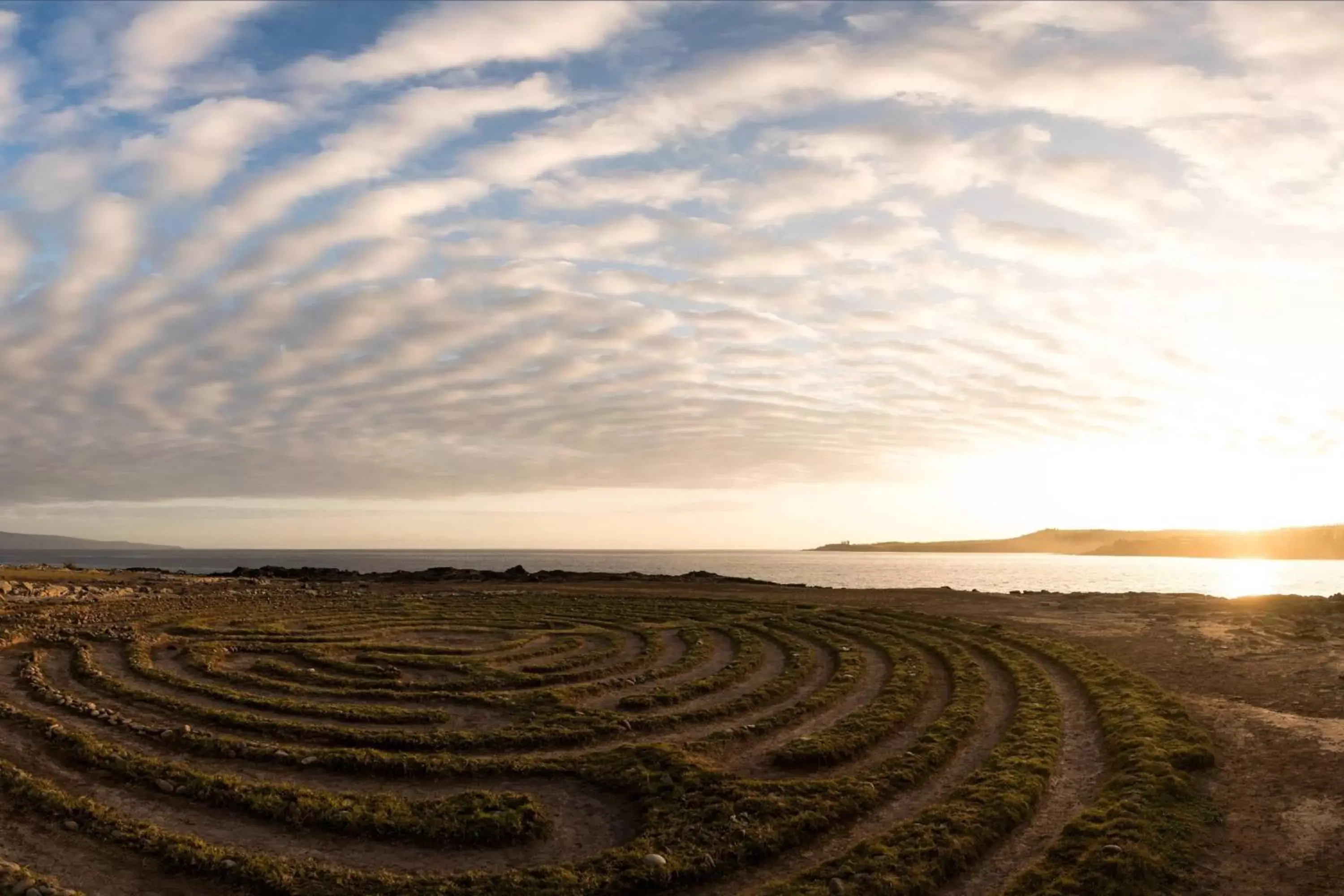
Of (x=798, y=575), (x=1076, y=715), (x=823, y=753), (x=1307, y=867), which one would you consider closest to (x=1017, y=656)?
(x=1076, y=715)

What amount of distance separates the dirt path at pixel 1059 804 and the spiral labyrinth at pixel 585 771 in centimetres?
7

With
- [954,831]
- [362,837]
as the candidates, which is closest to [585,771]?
[362,837]

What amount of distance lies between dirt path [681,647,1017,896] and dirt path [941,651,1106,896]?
1.61 metres

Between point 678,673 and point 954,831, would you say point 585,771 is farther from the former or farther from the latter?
point 678,673

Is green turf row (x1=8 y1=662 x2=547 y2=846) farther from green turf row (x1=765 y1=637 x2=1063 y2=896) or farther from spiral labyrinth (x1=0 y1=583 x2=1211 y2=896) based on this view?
green turf row (x1=765 y1=637 x2=1063 y2=896)

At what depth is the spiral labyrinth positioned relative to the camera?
512 inches

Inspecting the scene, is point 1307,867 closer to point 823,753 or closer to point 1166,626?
point 823,753

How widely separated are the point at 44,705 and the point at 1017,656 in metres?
31.5

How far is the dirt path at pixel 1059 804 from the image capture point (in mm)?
13016

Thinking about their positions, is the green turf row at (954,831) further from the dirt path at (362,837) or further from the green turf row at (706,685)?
the green turf row at (706,685)

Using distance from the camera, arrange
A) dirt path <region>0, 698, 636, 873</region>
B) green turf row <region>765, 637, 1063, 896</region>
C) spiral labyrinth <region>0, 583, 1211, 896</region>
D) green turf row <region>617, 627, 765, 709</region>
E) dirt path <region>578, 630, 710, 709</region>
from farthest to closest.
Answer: dirt path <region>578, 630, 710, 709</region>, green turf row <region>617, 627, 765, 709</region>, dirt path <region>0, 698, 636, 873</region>, spiral labyrinth <region>0, 583, 1211, 896</region>, green turf row <region>765, 637, 1063, 896</region>

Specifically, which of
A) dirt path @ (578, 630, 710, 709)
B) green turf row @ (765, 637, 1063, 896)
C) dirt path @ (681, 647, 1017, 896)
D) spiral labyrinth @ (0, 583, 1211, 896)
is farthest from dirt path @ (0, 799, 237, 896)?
dirt path @ (578, 630, 710, 709)

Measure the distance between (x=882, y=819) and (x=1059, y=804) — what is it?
3.80m

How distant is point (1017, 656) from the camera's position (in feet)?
101
